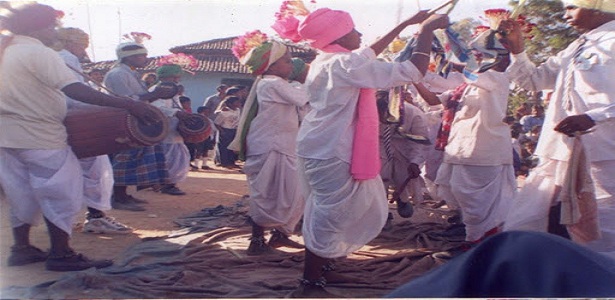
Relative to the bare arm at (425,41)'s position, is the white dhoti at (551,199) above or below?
below

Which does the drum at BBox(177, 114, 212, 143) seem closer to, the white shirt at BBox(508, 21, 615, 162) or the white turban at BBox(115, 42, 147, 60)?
the white turban at BBox(115, 42, 147, 60)

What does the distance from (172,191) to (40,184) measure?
4879mm

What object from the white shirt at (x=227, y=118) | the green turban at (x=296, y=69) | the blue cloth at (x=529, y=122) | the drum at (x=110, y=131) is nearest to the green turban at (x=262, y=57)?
the green turban at (x=296, y=69)

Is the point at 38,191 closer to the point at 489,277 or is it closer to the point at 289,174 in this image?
the point at 289,174

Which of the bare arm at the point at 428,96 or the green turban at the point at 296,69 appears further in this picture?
the green turban at the point at 296,69

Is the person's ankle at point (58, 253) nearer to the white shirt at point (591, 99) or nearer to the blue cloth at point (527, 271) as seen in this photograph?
the white shirt at point (591, 99)

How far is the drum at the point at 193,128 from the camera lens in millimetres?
6273

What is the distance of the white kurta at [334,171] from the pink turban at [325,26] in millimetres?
109

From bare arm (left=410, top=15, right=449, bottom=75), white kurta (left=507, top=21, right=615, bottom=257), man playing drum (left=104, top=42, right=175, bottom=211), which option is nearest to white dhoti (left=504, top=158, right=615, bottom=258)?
white kurta (left=507, top=21, right=615, bottom=257)

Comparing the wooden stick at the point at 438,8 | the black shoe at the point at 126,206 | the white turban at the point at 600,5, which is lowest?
the black shoe at the point at 126,206

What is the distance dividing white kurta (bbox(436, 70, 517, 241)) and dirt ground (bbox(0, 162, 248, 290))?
9.66 ft

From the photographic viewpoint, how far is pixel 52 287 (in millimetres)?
4109

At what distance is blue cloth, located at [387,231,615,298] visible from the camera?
5.60 feet

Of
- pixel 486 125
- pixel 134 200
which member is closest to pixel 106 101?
pixel 486 125
